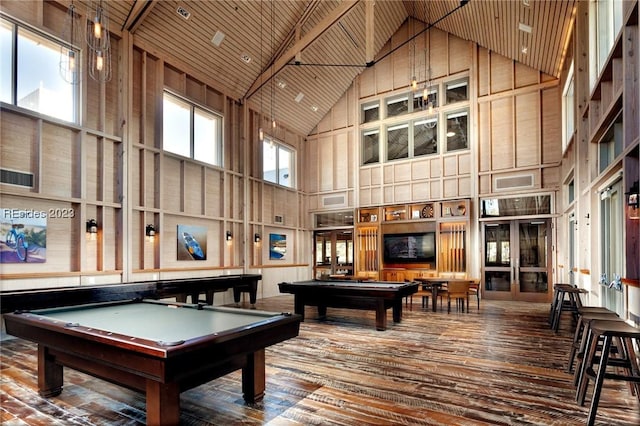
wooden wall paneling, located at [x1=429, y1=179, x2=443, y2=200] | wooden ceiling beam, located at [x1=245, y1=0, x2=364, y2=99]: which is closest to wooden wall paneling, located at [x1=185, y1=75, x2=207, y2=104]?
wooden ceiling beam, located at [x1=245, y1=0, x2=364, y2=99]

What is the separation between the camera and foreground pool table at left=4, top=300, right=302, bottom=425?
7.45 feet

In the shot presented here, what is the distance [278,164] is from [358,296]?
21.4 feet

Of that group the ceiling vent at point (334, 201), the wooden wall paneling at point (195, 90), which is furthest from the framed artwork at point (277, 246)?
the wooden wall paneling at point (195, 90)

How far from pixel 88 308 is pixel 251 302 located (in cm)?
563

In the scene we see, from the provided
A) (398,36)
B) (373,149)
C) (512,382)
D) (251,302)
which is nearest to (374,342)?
(512,382)

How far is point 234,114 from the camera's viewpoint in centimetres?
1027

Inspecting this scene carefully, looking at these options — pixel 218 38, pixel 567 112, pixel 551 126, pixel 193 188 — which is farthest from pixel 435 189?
pixel 218 38

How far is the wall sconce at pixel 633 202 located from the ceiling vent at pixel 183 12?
813 cm

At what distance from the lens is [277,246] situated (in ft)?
38.1

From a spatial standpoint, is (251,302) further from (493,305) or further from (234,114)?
(493,305)

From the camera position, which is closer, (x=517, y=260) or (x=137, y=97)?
(x=137, y=97)

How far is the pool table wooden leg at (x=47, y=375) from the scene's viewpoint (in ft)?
11.2

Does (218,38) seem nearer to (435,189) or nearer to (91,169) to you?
(91,169)

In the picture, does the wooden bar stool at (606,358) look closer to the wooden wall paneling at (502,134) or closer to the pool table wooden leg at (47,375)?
the pool table wooden leg at (47,375)
